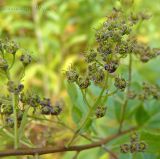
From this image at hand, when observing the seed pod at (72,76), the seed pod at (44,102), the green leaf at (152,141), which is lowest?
the green leaf at (152,141)

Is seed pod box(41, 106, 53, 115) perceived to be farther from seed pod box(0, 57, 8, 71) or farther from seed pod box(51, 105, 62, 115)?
seed pod box(0, 57, 8, 71)

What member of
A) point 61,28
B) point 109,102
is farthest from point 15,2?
point 109,102

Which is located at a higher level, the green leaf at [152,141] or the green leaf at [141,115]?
the green leaf at [141,115]

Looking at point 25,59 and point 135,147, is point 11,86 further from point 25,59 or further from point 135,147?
point 135,147

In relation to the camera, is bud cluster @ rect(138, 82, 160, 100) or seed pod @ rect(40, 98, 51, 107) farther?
bud cluster @ rect(138, 82, 160, 100)

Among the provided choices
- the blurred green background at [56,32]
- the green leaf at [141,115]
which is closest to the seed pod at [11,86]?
the green leaf at [141,115]

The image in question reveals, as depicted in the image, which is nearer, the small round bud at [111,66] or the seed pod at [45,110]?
the small round bud at [111,66]

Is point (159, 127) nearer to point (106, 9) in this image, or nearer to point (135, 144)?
point (135, 144)

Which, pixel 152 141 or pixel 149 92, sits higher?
pixel 149 92

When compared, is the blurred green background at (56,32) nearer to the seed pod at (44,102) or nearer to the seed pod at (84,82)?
the seed pod at (44,102)

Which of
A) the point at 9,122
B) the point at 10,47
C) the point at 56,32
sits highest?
the point at 56,32

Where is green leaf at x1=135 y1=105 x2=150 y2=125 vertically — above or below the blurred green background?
below

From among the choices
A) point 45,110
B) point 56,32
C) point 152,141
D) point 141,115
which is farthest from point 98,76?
point 56,32

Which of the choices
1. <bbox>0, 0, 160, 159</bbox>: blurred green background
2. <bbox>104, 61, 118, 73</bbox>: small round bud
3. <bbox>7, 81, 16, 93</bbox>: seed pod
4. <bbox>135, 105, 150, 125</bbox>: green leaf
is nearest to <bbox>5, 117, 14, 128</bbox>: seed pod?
<bbox>7, 81, 16, 93</bbox>: seed pod
